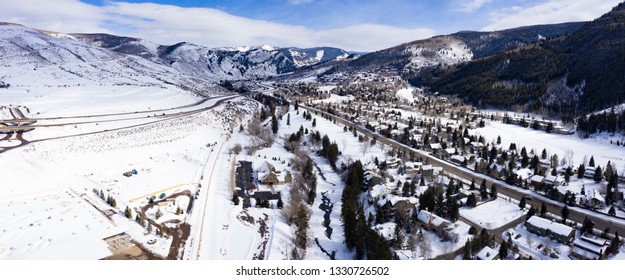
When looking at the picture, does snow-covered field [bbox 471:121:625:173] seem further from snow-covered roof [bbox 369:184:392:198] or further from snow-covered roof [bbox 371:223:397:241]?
snow-covered roof [bbox 371:223:397:241]

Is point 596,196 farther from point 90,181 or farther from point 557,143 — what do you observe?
point 90,181

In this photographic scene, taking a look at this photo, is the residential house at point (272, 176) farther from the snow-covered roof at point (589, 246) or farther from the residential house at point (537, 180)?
the snow-covered roof at point (589, 246)

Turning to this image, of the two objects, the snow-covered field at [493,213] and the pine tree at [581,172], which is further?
the pine tree at [581,172]

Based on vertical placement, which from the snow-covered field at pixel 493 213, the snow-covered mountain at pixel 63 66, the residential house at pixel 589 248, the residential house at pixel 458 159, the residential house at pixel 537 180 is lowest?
the residential house at pixel 589 248

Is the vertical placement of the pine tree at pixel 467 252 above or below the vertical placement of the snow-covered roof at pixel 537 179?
below

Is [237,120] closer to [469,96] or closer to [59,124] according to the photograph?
[59,124]

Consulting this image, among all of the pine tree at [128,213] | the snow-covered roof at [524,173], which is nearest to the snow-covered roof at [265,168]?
the pine tree at [128,213]

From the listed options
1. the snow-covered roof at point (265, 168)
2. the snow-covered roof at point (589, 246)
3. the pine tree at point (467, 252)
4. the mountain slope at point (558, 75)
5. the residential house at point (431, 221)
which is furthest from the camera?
the mountain slope at point (558, 75)

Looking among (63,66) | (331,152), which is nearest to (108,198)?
(331,152)
